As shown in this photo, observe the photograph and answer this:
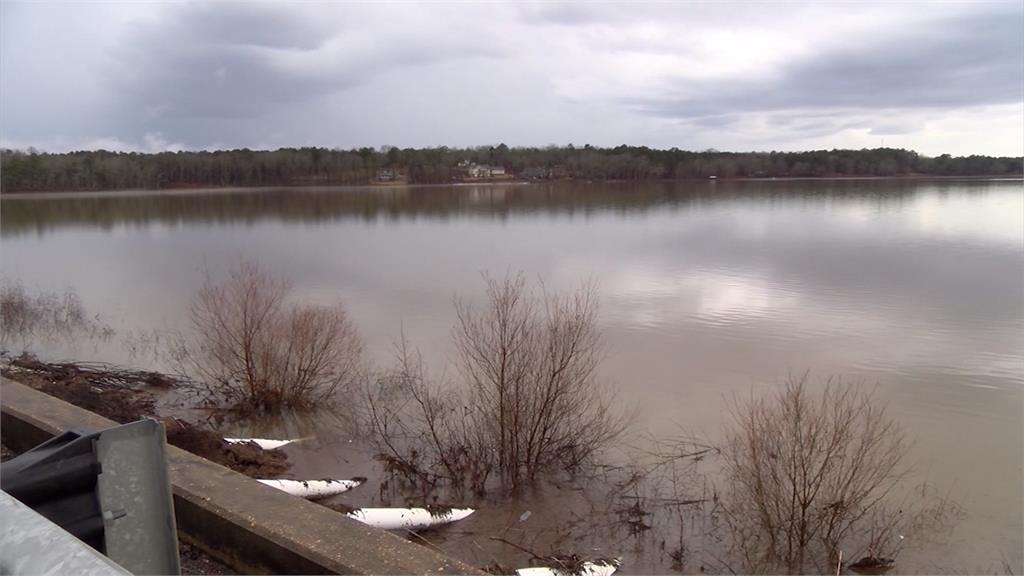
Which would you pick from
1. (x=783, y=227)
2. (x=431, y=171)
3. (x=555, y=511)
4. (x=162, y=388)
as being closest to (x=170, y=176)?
(x=431, y=171)

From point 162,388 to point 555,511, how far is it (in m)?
7.73

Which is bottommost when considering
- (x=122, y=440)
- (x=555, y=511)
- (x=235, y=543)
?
(x=555, y=511)

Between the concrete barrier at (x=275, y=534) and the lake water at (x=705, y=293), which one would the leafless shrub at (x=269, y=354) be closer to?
the lake water at (x=705, y=293)

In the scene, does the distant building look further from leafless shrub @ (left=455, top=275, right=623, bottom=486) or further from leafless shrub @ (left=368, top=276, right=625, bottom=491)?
leafless shrub @ (left=455, top=275, right=623, bottom=486)

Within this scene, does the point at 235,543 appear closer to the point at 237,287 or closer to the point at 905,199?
the point at 237,287

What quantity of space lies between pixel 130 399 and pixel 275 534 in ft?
26.7

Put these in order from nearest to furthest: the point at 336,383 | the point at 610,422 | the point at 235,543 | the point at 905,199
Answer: the point at 235,543 → the point at 610,422 → the point at 336,383 → the point at 905,199

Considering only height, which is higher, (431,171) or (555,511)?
(431,171)

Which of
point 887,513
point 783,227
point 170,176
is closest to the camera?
point 887,513

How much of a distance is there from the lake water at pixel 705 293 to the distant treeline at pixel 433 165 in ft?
150

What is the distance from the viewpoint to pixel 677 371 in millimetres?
12836

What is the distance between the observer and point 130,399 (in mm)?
10727

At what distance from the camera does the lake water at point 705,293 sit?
402 inches

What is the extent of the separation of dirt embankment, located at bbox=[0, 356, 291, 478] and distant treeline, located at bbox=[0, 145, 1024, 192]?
3129 inches
